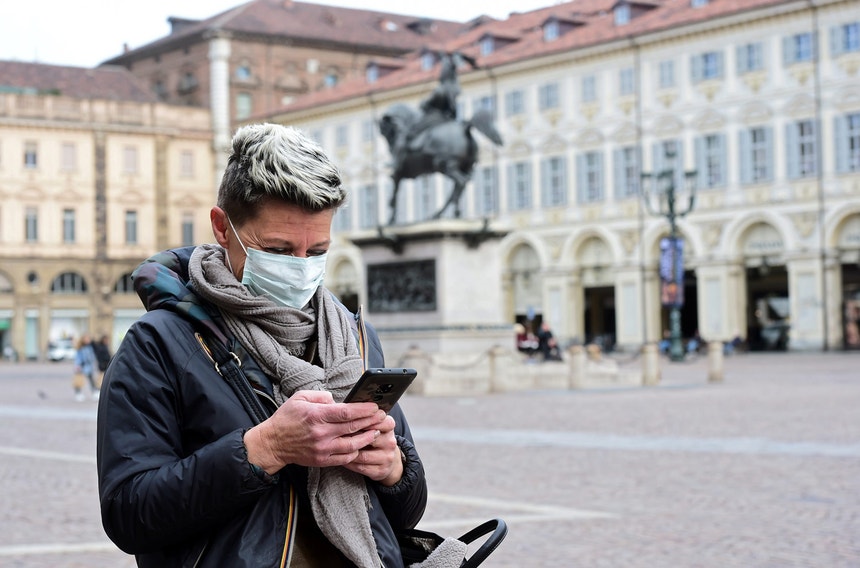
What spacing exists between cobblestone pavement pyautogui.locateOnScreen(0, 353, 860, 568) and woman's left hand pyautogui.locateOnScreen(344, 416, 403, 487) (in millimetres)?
4871

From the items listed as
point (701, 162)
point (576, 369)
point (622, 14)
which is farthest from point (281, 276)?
point (622, 14)

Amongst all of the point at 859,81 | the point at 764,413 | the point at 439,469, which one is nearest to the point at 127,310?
the point at 859,81

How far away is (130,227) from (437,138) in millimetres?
50457

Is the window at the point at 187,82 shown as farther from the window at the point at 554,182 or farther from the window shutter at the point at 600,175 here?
the window shutter at the point at 600,175

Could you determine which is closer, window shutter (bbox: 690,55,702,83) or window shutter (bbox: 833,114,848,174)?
window shutter (bbox: 833,114,848,174)

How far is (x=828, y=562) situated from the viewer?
7477 millimetres

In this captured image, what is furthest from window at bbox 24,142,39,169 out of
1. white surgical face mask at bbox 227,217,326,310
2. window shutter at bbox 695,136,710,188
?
white surgical face mask at bbox 227,217,326,310

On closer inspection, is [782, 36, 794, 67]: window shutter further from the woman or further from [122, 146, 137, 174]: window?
the woman

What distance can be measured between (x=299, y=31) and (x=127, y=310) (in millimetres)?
17996

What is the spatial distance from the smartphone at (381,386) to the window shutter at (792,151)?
50.3 meters

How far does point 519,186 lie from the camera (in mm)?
61344

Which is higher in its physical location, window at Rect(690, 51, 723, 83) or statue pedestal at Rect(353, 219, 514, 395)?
window at Rect(690, 51, 723, 83)

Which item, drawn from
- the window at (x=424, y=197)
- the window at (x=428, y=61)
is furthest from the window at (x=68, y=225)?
the window at (x=428, y=61)

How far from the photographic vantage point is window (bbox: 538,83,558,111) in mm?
59656
